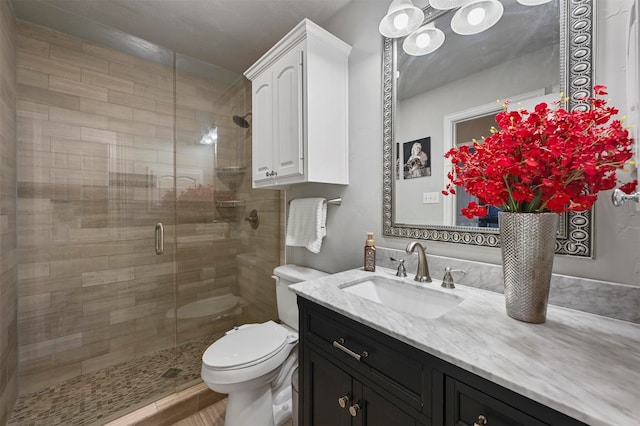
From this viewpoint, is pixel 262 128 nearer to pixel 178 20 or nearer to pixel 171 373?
pixel 178 20

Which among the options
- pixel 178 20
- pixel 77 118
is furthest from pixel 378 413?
pixel 77 118

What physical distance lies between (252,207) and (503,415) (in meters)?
1.94

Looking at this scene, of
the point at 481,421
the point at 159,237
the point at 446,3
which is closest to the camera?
the point at 481,421

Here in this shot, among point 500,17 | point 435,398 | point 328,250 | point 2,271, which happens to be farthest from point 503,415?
point 2,271

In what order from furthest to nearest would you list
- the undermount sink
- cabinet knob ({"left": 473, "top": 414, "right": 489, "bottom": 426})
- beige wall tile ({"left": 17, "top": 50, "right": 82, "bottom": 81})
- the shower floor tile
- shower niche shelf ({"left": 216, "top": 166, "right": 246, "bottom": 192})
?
shower niche shelf ({"left": 216, "top": 166, "right": 246, "bottom": 192}), beige wall tile ({"left": 17, "top": 50, "right": 82, "bottom": 81}), the shower floor tile, the undermount sink, cabinet knob ({"left": 473, "top": 414, "right": 489, "bottom": 426})

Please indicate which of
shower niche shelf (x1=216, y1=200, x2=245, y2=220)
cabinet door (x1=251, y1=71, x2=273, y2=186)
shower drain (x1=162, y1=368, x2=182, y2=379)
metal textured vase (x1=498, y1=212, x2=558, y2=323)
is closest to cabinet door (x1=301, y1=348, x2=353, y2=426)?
metal textured vase (x1=498, y1=212, x2=558, y2=323)

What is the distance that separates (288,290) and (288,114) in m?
1.04

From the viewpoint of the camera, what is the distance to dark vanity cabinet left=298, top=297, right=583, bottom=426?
0.56 metres

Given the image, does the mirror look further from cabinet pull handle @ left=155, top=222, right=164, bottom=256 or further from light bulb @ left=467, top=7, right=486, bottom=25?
cabinet pull handle @ left=155, top=222, right=164, bottom=256

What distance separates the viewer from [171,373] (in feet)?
5.94

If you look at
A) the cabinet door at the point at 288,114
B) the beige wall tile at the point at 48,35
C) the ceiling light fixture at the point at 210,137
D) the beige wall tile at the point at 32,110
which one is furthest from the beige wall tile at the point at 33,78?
the cabinet door at the point at 288,114

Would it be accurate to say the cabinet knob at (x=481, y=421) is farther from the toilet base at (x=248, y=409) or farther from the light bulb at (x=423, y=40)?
the light bulb at (x=423, y=40)

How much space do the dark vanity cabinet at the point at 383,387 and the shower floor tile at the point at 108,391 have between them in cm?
118

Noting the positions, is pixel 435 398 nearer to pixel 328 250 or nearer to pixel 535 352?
pixel 535 352
